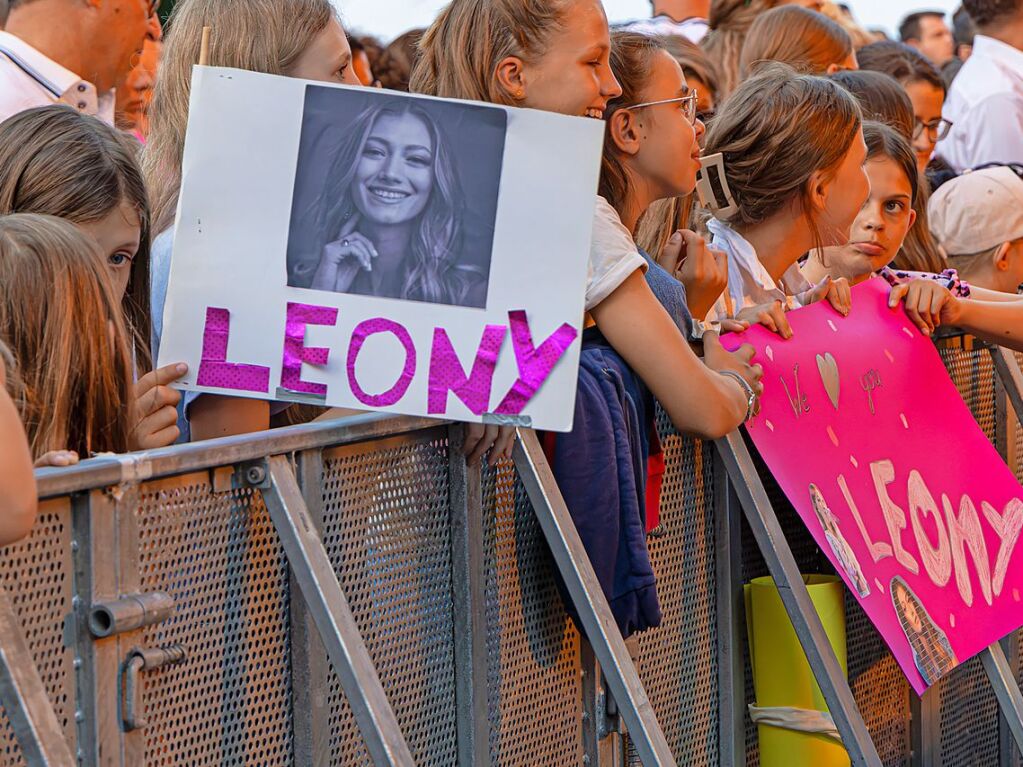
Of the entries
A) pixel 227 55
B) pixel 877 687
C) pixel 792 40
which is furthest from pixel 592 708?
pixel 792 40

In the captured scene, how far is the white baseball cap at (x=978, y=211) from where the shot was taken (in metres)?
4.79

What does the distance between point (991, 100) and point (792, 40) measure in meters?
1.41

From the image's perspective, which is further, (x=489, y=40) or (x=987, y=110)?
(x=987, y=110)

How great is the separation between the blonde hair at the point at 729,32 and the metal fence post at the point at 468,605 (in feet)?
12.0

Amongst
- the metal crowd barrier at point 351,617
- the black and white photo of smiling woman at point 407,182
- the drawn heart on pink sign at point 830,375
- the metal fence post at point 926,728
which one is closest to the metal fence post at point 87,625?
the metal crowd barrier at point 351,617

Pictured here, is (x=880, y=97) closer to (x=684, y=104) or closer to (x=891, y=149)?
(x=891, y=149)

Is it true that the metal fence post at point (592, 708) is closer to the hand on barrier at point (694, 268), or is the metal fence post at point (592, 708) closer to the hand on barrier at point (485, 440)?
the hand on barrier at point (485, 440)

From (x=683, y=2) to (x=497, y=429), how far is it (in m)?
4.61

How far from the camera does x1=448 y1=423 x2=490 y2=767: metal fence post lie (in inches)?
102

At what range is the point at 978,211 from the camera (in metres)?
4.85

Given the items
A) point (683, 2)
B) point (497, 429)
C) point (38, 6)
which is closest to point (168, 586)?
point (497, 429)

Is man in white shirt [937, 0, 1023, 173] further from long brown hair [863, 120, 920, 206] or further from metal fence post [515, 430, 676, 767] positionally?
metal fence post [515, 430, 676, 767]

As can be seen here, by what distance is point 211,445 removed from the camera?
2127 mm

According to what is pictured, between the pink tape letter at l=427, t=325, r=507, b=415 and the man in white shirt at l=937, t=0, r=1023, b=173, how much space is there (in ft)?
14.0
